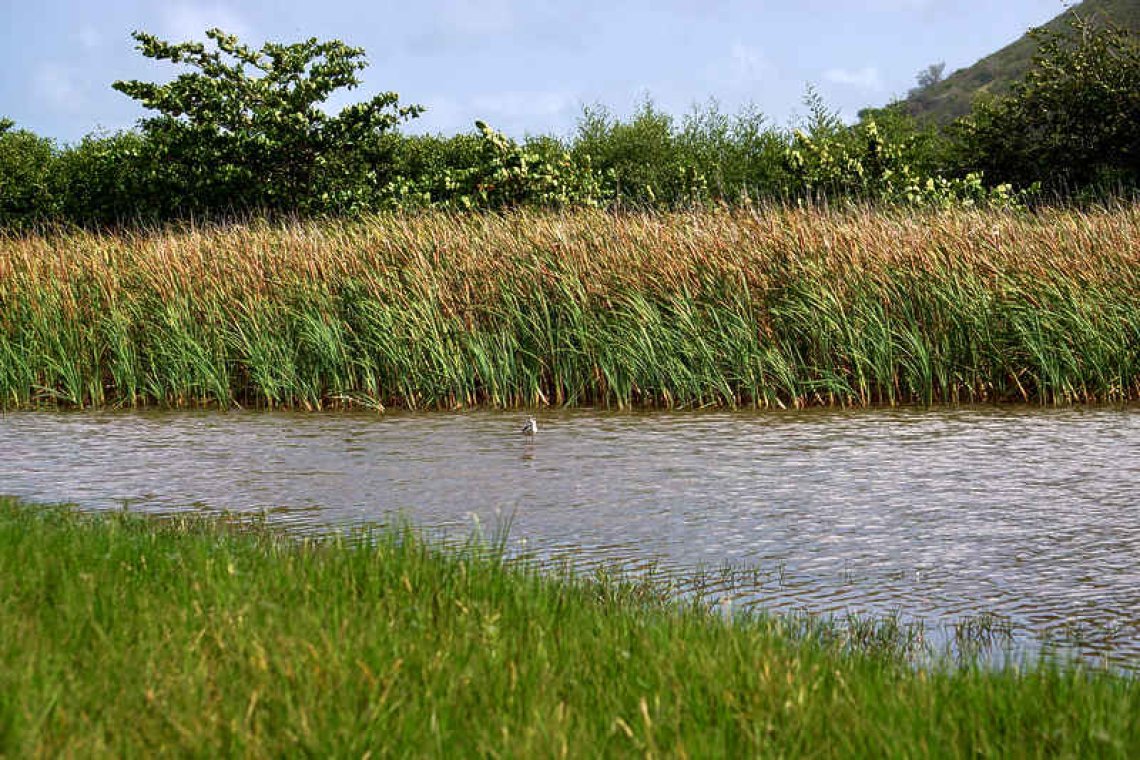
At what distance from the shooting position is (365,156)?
91.0 feet

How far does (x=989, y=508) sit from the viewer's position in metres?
6.64

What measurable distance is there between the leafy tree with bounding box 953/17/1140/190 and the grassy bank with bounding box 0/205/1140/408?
15.3 meters

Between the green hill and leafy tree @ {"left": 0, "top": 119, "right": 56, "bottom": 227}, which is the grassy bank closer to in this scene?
leafy tree @ {"left": 0, "top": 119, "right": 56, "bottom": 227}

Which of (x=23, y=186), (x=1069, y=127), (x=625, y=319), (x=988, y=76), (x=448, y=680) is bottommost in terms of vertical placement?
(x=448, y=680)

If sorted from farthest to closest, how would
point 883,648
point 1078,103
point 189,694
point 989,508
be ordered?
point 1078,103
point 989,508
point 883,648
point 189,694

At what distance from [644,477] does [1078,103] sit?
23.9 meters

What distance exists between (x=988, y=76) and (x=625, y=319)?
Answer: 82.8 meters

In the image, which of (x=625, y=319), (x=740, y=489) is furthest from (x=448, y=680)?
(x=625, y=319)

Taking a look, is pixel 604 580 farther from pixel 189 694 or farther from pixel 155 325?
pixel 155 325

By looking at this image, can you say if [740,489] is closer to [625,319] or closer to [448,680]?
[448,680]

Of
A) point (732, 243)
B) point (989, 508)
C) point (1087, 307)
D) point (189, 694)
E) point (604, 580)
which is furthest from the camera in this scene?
point (732, 243)

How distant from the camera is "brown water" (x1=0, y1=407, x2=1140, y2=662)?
521 cm

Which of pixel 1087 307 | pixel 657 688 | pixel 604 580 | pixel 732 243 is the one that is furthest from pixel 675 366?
pixel 657 688

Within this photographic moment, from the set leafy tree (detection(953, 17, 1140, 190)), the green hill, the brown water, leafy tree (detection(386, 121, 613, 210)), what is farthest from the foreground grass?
the green hill
